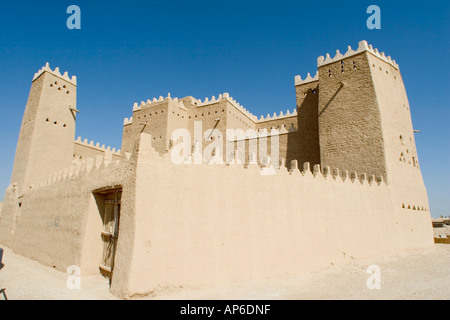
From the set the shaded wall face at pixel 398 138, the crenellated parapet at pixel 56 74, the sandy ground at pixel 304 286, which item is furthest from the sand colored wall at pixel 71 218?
the shaded wall face at pixel 398 138

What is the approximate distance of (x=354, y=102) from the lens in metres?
13.9

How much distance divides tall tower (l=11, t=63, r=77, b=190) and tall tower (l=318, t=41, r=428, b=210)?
1621 cm

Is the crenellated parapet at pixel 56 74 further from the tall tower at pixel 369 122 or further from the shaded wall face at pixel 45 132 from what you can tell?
the tall tower at pixel 369 122

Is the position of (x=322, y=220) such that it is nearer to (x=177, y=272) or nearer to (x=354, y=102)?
(x=177, y=272)

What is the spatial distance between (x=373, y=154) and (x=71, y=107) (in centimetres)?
1882

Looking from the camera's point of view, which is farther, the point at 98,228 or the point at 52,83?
the point at 52,83

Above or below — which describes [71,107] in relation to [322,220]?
above

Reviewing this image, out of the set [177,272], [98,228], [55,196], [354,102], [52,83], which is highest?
[52,83]

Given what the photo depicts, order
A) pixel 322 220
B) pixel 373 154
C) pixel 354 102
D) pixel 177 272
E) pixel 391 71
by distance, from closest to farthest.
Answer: pixel 177 272 → pixel 322 220 → pixel 373 154 → pixel 354 102 → pixel 391 71

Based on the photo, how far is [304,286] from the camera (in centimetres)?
686

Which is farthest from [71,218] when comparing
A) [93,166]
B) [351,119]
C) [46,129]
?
[351,119]

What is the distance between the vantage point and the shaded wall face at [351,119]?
42.1 ft

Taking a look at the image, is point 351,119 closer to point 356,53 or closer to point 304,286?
point 356,53
